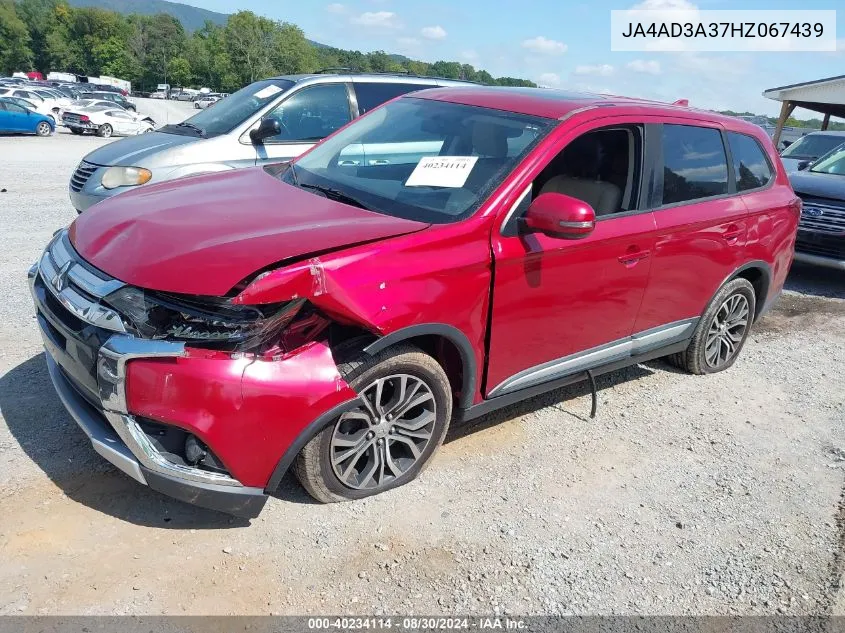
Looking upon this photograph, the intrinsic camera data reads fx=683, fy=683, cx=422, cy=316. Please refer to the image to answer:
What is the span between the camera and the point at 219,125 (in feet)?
22.2

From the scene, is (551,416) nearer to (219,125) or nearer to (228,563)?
(228,563)

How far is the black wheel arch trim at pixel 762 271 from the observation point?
483 cm

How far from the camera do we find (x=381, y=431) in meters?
3.17

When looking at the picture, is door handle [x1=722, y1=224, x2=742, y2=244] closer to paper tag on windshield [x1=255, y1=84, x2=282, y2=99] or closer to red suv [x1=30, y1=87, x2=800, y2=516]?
red suv [x1=30, y1=87, x2=800, y2=516]

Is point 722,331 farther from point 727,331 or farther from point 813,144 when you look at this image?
point 813,144

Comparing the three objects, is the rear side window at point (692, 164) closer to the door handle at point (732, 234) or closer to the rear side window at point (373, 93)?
the door handle at point (732, 234)

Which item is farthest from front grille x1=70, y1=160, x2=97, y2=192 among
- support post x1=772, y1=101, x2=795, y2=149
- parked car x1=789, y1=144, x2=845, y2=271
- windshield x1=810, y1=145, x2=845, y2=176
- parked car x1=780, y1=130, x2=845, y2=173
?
support post x1=772, y1=101, x2=795, y2=149

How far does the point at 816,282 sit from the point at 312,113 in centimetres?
636

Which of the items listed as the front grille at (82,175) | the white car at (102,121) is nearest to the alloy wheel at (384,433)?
the front grille at (82,175)

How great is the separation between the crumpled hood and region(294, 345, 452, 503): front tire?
1.84 ft

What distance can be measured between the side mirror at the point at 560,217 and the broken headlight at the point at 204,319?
1248 mm

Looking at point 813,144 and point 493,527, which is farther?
point 813,144

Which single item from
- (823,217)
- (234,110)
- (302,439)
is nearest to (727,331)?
(823,217)

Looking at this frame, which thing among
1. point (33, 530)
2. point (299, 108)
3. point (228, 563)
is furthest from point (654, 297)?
point (299, 108)
